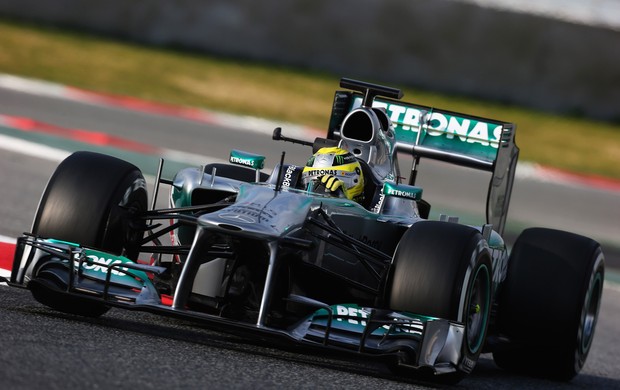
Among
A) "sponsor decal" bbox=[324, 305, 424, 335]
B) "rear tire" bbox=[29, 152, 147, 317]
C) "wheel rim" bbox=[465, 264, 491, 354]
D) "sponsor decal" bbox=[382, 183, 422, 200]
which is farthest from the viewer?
"sponsor decal" bbox=[382, 183, 422, 200]

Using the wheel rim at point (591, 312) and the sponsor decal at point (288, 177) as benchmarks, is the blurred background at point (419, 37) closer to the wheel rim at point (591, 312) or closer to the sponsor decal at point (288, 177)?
the wheel rim at point (591, 312)

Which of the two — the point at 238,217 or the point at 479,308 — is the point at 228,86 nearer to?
the point at 479,308

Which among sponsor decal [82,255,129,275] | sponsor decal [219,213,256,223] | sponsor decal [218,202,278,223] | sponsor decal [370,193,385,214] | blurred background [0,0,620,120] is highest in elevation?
blurred background [0,0,620,120]

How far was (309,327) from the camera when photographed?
5887 mm

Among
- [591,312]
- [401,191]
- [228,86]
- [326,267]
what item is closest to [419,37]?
[228,86]

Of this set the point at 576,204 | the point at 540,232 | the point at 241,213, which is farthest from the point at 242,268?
the point at 576,204

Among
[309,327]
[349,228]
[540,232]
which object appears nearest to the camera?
[309,327]

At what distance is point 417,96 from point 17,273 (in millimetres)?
12535

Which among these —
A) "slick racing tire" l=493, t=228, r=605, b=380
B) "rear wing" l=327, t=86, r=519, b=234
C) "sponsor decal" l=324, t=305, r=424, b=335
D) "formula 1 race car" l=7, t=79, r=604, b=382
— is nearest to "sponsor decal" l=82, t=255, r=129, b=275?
"formula 1 race car" l=7, t=79, r=604, b=382

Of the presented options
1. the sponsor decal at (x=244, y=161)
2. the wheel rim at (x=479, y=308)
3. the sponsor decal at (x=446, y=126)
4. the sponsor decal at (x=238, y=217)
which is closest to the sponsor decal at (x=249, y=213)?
the sponsor decal at (x=238, y=217)

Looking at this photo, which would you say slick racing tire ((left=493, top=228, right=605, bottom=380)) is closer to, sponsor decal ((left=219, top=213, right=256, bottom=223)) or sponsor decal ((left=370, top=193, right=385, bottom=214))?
sponsor decal ((left=370, top=193, right=385, bottom=214))

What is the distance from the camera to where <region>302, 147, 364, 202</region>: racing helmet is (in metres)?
7.10

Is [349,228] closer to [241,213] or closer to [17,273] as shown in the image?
[241,213]

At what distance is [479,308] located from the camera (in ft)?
21.4
